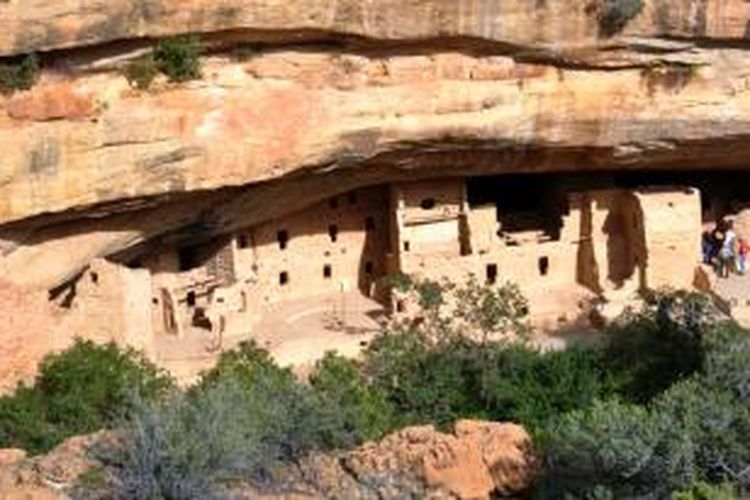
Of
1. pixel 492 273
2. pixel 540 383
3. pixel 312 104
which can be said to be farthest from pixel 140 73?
pixel 492 273

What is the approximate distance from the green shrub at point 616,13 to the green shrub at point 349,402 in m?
4.83

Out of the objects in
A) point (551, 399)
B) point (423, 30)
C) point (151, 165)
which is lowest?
point (551, 399)

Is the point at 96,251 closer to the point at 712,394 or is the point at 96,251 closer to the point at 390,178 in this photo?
the point at 390,178

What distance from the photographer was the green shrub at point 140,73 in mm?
16797

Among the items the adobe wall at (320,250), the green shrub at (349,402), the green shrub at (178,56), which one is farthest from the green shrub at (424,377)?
the green shrub at (178,56)

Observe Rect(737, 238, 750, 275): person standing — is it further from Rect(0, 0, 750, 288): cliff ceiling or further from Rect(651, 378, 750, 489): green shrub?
Rect(651, 378, 750, 489): green shrub

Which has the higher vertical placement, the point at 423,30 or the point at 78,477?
the point at 423,30

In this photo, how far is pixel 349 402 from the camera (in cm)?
1439

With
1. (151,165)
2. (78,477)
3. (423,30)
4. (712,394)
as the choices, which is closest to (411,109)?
(423,30)

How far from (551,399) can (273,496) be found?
6.99 m

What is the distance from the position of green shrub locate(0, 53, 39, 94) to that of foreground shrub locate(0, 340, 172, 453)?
9.96 ft

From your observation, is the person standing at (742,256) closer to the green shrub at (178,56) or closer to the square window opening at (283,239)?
the square window opening at (283,239)

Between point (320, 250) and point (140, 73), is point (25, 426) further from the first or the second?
point (320, 250)

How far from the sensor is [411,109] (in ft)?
59.9
